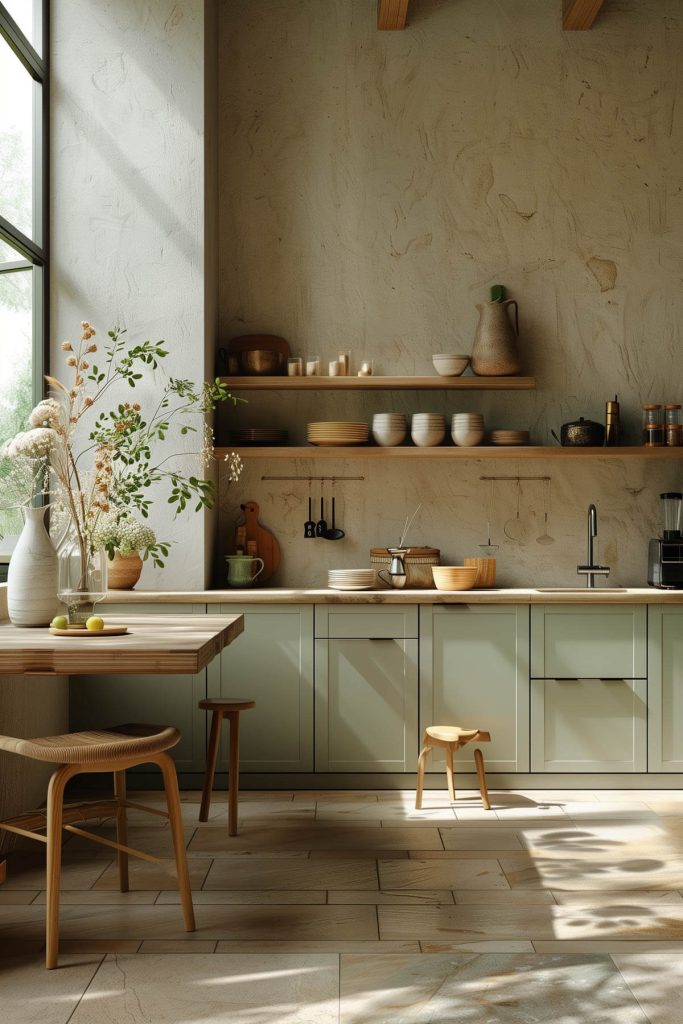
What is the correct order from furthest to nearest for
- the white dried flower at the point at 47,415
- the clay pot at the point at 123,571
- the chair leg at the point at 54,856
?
the clay pot at the point at 123,571
the white dried flower at the point at 47,415
the chair leg at the point at 54,856

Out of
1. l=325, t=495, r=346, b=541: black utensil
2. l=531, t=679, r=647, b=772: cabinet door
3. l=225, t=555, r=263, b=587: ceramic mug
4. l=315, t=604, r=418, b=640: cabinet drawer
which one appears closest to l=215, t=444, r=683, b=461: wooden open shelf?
l=325, t=495, r=346, b=541: black utensil

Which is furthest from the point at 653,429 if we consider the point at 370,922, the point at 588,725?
the point at 370,922

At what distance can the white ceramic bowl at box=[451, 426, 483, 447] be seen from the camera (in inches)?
194

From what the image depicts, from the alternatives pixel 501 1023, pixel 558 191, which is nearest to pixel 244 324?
pixel 558 191

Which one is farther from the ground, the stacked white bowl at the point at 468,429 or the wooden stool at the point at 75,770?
the stacked white bowl at the point at 468,429

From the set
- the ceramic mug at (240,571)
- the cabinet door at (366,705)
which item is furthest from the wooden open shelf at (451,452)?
the cabinet door at (366,705)

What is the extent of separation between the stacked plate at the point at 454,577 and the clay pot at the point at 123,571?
144cm

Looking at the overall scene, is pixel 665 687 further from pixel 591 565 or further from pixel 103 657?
pixel 103 657

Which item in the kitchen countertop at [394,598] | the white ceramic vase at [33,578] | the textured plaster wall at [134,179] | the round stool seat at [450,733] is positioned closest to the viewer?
the white ceramic vase at [33,578]

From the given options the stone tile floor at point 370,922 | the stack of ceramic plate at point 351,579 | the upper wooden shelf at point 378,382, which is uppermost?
the upper wooden shelf at point 378,382

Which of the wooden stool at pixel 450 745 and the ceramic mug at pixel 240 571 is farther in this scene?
the ceramic mug at pixel 240 571

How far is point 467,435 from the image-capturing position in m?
4.93

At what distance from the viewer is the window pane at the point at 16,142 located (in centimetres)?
438

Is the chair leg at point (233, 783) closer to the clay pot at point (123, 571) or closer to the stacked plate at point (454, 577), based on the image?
the clay pot at point (123, 571)
